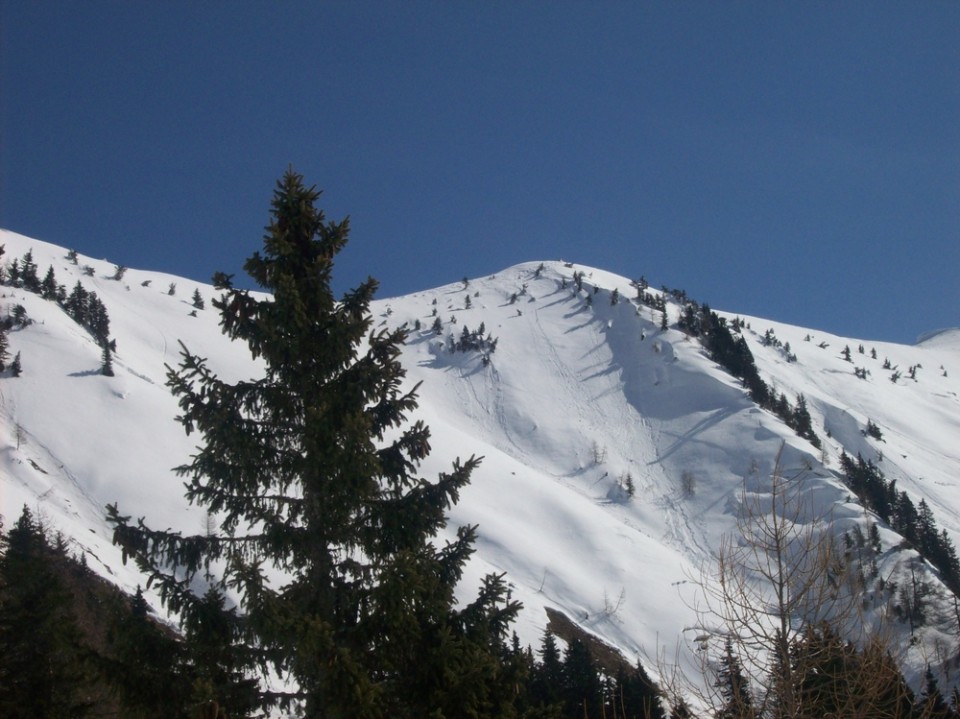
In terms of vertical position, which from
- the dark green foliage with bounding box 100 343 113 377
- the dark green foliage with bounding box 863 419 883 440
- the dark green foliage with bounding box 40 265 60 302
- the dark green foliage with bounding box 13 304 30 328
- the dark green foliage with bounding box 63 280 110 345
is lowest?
the dark green foliage with bounding box 100 343 113 377

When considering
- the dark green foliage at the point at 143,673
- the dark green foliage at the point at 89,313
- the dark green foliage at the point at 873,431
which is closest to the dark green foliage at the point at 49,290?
the dark green foliage at the point at 89,313

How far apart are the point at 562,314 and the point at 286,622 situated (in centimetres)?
18180

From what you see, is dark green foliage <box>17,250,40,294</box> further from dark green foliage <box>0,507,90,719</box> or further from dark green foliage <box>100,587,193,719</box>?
dark green foliage <box>100,587,193,719</box>

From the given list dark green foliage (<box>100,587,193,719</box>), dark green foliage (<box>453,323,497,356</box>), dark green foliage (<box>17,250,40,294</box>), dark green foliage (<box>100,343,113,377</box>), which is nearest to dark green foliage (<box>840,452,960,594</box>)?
dark green foliage (<box>453,323,497,356</box>)

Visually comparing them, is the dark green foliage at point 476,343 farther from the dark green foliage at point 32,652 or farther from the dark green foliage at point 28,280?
the dark green foliage at point 32,652

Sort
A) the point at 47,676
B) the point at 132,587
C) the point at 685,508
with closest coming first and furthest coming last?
1. the point at 47,676
2. the point at 132,587
3. the point at 685,508

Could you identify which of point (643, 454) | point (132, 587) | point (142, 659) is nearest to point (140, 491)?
point (132, 587)

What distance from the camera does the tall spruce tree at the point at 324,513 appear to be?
343 inches

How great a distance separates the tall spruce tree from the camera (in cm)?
870

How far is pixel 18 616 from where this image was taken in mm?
13336

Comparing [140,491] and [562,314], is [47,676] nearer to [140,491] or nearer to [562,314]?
[140,491]

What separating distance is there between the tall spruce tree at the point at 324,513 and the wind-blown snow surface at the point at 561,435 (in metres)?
12.2

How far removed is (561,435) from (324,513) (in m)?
125

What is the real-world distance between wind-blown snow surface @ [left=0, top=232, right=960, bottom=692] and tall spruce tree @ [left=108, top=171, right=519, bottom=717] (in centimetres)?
1224
